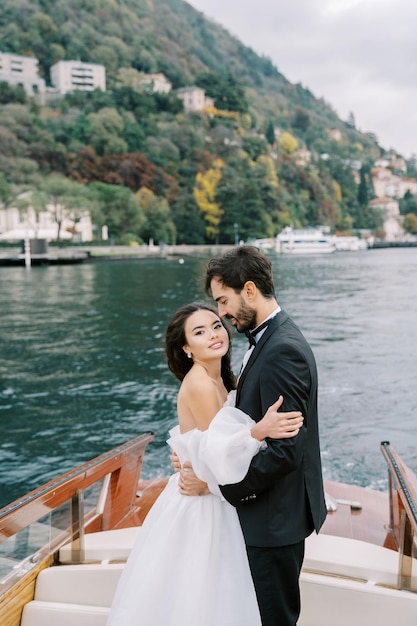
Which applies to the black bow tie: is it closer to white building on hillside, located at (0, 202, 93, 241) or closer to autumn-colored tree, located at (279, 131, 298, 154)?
white building on hillside, located at (0, 202, 93, 241)

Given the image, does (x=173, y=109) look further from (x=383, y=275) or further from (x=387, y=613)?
(x=387, y=613)

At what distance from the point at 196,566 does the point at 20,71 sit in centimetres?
11415

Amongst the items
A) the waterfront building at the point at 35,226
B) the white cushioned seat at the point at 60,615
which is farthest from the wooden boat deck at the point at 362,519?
the waterfront building at the point at 35,226

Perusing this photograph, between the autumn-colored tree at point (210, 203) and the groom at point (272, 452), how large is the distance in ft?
242

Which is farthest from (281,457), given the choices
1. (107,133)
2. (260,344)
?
(107,133)

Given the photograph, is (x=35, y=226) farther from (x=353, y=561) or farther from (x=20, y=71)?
(x=353, y=561)

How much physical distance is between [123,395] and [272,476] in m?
9.56

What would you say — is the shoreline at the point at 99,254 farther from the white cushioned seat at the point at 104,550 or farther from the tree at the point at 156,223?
the white cushioned seat at the point at 104,550

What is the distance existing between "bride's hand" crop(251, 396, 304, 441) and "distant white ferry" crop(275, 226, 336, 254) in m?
69.6

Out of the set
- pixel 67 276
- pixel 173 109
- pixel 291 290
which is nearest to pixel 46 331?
pixel 291 290

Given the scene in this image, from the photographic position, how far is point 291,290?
30.1 m

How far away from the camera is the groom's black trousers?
5.40 feet

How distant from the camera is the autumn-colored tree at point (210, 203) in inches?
2955

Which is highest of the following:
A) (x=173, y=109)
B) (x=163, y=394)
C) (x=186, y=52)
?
(x=186, y=52)
